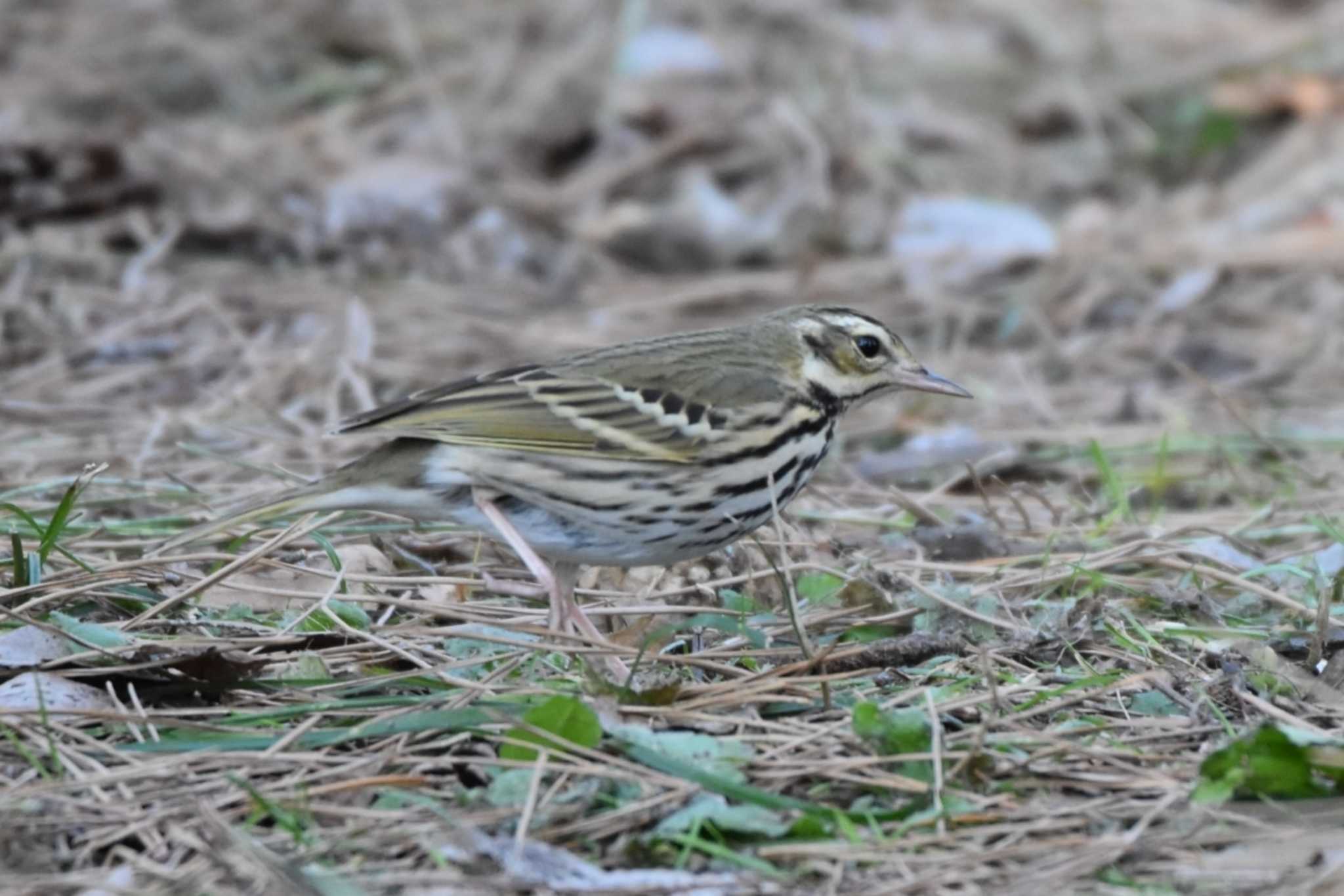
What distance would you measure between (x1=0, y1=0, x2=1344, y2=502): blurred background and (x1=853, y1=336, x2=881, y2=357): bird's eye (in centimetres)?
124

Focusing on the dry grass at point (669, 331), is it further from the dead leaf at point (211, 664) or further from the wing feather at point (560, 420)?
the wing feather at point (560, 420)

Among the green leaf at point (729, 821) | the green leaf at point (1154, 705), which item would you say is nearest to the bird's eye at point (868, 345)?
the green leaf at point (1154, 705)

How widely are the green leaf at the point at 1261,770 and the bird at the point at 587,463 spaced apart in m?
1.45

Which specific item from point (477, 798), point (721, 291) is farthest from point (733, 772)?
point (721, 291)

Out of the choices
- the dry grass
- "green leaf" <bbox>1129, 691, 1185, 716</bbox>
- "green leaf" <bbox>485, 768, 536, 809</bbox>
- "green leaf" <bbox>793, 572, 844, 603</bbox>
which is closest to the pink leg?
the dry grass

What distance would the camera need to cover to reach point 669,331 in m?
8.57

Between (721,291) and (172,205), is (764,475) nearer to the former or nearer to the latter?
(721,291)

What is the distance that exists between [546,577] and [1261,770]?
6.13 feet

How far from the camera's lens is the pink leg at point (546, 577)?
468 centimetres

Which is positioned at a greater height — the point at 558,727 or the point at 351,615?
the point at 558,727

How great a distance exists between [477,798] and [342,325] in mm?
4823

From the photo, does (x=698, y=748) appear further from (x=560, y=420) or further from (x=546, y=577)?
(x=560, y=420)

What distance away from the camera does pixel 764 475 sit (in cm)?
478

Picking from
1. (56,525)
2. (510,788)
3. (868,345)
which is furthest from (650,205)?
(510,788)
